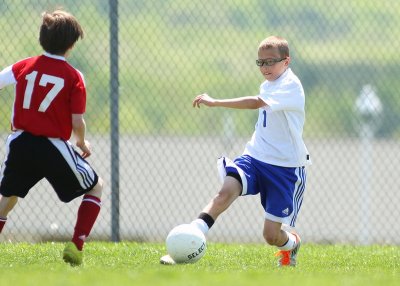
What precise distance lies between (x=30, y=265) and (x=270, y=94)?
2048mm

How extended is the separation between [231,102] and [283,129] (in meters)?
0.48

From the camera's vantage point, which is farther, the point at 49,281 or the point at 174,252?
the point at 174,252

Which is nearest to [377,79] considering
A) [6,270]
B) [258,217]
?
[258,217]

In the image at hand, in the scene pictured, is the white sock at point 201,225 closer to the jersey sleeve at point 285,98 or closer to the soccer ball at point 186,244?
the soccer ball at point 186,244

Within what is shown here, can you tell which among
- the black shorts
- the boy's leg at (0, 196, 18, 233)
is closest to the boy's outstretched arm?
the black shorts

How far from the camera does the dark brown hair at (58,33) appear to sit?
20.8 feet

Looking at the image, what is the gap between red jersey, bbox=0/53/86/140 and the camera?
20.4ft

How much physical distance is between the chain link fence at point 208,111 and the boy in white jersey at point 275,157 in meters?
2.40

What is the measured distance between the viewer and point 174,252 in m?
6.61

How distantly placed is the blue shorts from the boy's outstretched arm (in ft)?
1.45

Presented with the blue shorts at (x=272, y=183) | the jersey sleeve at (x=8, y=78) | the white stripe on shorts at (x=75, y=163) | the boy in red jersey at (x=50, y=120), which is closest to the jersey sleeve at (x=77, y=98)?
the boy in red jersey at (x=50, y=120)

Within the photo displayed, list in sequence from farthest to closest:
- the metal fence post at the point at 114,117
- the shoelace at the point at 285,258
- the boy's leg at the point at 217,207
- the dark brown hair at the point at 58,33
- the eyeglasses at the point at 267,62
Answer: the metal fence post at the point at 114,117 < the shoelace at the point at 285,258 < the eyeglasses at the point at 267,62 < the boy's leg at the point at 217,207 < the dark brown hair at the point at 58,33

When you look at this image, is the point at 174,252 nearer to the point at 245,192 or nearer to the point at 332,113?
the point at 245,192

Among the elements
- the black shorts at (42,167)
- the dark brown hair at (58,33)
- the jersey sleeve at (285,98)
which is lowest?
the black shorts at (42,167)
